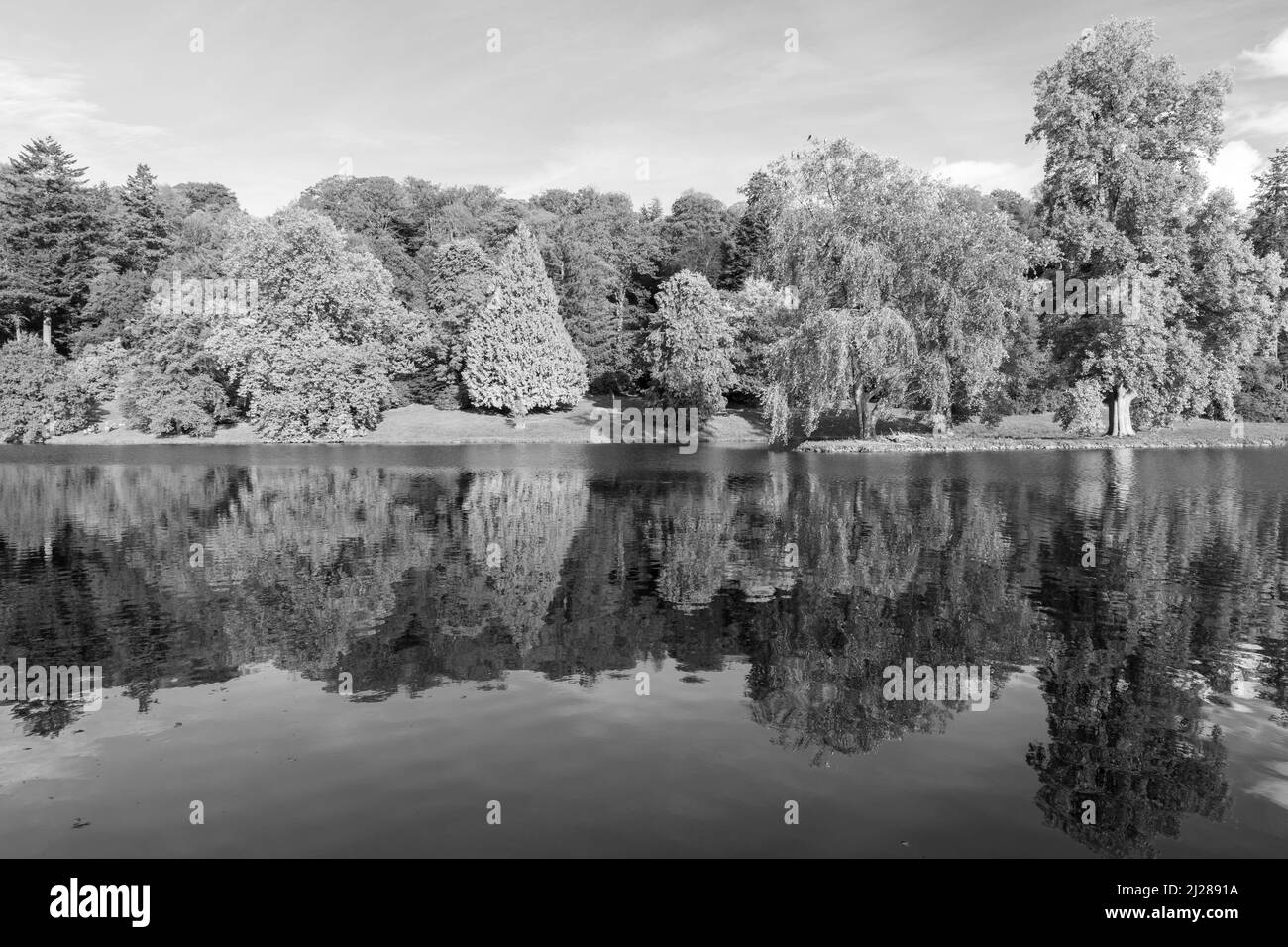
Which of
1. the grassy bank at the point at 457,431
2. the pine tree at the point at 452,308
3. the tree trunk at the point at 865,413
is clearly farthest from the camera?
the pine tree at the point at 452,308

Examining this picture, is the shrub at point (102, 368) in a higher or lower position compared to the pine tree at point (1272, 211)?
lower

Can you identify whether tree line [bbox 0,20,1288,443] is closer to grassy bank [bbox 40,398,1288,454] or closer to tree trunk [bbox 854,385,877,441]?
tree trunk [bbox 854,385,877,441]

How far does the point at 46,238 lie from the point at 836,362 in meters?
78.3

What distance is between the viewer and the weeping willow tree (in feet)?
171

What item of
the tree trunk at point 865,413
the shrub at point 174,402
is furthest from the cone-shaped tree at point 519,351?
the tree trunk at point 865,413

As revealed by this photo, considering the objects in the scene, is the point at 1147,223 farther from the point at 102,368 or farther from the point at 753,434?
the point at 102,368

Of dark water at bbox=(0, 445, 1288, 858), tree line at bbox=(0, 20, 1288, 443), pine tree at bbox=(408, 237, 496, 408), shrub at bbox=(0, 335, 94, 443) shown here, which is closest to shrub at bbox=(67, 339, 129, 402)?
tree line at bbox=(0, 20, 1288, 443)

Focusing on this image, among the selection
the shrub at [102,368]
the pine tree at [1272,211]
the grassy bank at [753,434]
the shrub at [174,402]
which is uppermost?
the pine tree at [1272,211]

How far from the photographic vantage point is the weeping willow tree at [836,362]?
52.0 m

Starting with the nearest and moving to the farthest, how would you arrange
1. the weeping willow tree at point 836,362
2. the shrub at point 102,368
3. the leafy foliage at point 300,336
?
the weeping willow tree at point 836,362 < the leafy foliage at point 300,336 < the shrub at point 102,368

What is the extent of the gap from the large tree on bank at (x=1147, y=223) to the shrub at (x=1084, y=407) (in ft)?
4.82

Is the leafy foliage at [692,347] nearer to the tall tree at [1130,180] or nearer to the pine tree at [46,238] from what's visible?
the tall tree at [1130,180]

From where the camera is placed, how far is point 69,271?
290 ft

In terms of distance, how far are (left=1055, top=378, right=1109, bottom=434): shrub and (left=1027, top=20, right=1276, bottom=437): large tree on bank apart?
Answer: 1468mm
